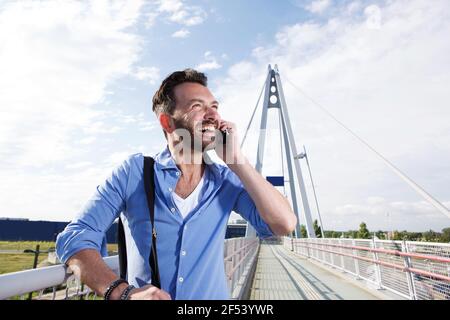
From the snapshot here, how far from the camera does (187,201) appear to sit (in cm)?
106

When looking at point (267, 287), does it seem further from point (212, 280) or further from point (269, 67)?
point (269, 67)

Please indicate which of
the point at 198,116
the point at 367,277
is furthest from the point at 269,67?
the point at 198,116

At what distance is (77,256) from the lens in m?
0.80

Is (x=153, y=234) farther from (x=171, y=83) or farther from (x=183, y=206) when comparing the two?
(x=171, y=83)

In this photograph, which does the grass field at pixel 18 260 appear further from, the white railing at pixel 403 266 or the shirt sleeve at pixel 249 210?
the shirt sleeve at pixel 249 210

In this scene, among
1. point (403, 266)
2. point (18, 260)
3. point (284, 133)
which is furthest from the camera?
point (18, 260)

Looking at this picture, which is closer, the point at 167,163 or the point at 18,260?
the point at 167,163

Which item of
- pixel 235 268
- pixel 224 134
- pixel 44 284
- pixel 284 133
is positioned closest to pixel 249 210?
pixel 224 134

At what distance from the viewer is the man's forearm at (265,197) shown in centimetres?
100

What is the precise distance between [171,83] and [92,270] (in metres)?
0.67

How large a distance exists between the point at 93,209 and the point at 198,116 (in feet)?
1.37
